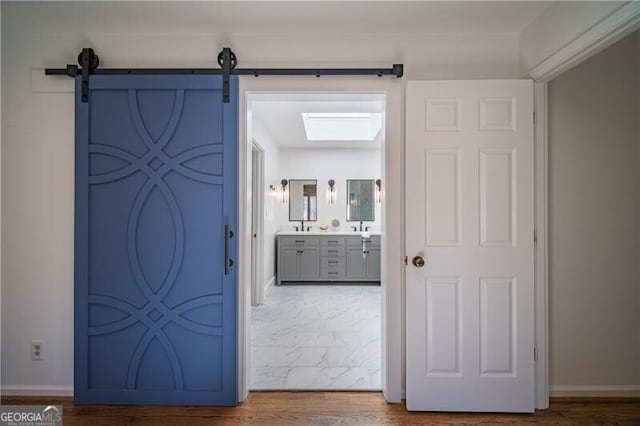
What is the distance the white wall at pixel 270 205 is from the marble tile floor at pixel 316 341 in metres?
0.54

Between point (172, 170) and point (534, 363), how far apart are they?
8.94 ft

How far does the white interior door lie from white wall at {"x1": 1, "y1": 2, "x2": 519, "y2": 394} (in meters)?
0.20

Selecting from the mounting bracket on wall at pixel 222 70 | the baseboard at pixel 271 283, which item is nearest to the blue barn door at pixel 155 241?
the mounting bracket on wall at pixel 222 70

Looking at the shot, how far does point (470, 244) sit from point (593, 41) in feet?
4.05

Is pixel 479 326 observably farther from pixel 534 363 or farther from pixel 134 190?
pixel 134 190

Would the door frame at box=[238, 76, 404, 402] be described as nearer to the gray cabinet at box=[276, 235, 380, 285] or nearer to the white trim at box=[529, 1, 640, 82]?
the white trim at box=[529, 1, 640, 82]

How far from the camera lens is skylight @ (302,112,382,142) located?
4652mm

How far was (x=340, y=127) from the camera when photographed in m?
5.12

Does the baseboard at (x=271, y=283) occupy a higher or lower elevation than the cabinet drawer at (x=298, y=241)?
lower

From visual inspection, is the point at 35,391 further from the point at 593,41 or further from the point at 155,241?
the point at 593,41

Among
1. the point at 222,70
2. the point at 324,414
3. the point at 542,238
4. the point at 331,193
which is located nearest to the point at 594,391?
the point at 542,238

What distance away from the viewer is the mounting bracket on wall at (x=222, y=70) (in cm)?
205

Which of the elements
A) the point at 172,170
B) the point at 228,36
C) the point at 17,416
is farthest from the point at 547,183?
the point at 17,416

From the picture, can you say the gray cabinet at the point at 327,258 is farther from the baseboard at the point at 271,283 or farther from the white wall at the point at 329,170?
the white wall at the point at 329,170
